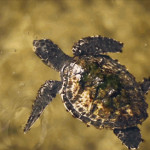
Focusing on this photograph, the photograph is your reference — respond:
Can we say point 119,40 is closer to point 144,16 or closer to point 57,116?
point 144,16

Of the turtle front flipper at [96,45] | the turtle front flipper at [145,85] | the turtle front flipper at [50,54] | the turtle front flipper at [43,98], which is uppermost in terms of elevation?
the turtle front flipper at [96,45]

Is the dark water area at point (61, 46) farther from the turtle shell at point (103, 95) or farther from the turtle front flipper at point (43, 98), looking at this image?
the turtle shell at point (103, 95)

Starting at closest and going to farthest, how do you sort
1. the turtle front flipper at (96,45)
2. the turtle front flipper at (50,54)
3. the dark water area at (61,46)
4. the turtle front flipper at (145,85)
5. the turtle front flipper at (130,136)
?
the turtle front flipper at (130,136)
the dark water area at (61,46)
the turtle front flipper at (145,85)
the turtle front flipper at (50,54)
the turtle front flipper at (96,45)

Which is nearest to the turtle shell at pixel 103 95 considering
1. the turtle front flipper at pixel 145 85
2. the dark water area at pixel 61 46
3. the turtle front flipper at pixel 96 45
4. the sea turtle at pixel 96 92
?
the sea turtle at pixel 96 92

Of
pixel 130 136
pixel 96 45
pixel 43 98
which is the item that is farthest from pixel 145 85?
pixel 43 98

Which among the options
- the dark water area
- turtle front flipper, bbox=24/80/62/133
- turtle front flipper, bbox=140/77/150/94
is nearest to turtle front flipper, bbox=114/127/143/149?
the dark water area

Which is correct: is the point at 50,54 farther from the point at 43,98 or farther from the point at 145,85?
the point at 145,85
